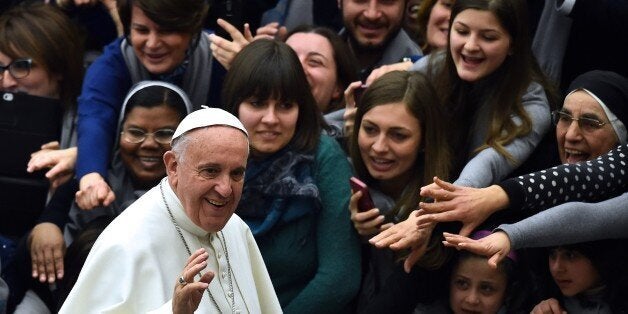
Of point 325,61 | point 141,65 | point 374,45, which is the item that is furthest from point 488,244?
point 141,65

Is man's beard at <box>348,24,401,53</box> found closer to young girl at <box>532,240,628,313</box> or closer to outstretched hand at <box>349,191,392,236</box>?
outstretched hand at <box>349,191,392,236</box>

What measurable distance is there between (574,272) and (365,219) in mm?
885

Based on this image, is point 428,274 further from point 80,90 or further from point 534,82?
point 80,90

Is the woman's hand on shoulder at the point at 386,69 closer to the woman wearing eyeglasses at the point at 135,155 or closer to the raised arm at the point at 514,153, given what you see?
the raised arm at the point at 514,153

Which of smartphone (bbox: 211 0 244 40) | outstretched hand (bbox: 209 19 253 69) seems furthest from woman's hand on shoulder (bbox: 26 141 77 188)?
smartphone (bbox: 211 0 244 40)

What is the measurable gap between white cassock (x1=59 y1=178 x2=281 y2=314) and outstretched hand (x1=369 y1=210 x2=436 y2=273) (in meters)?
0.78

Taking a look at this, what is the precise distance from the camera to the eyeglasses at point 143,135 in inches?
245

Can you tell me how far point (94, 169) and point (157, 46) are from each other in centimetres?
67

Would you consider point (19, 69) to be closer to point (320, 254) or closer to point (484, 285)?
point (320, 254)

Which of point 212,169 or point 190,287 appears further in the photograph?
point 212,169

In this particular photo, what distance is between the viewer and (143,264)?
4676mm

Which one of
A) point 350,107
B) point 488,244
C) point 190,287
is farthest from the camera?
point 350,107

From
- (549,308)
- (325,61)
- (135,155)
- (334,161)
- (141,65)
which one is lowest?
(549,308)

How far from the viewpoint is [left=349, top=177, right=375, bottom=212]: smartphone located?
581cm
